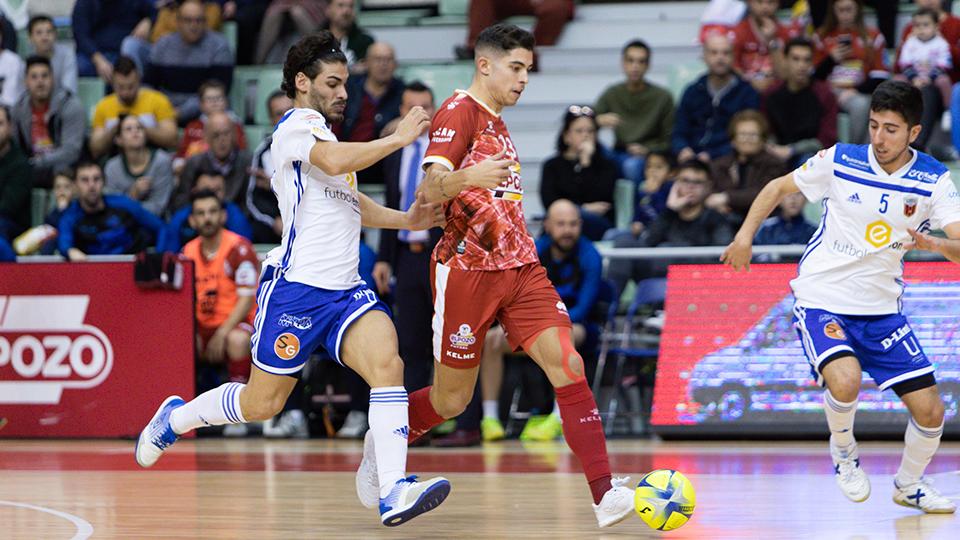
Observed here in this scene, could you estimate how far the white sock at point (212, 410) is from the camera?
6258 millimetres

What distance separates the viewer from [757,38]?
529 inches

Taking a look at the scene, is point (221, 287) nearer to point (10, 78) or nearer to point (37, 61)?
point (37, 61)

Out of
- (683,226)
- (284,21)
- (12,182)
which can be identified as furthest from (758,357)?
(12,182)

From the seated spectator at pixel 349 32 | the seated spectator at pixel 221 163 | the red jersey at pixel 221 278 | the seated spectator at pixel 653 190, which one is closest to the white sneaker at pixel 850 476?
the seated spectator at pixel 653 190

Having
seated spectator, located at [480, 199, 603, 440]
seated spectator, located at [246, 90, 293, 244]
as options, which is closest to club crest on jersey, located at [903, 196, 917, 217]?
seated spectator, located at [480, 199, 603, 440]

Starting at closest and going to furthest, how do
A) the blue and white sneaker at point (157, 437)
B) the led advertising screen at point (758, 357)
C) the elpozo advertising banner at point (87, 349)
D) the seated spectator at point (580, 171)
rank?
the blue and white sneaker at point (157, 437), the led advertising screen at point (758, 357), the elpozo advertising banner at point (87, 349), the seated spectator at point (580, 171)

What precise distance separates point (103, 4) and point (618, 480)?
11210 mm

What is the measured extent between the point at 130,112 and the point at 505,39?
855cm

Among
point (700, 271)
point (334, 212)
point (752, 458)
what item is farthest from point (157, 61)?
point (334, 212)

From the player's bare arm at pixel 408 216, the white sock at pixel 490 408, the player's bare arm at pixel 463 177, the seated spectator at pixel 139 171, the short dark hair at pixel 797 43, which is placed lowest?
the white sock at pixel 490 408

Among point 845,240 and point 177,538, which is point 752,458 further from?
point 177,538

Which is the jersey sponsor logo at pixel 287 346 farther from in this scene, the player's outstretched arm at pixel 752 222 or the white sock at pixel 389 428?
the player's outstretched arm at pixel 752 222

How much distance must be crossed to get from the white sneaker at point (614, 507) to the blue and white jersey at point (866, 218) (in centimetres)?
147

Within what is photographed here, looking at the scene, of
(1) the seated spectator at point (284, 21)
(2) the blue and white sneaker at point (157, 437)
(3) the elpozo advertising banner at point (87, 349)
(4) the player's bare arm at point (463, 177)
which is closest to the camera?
(4) the player's bare arm at point (463, 177)
